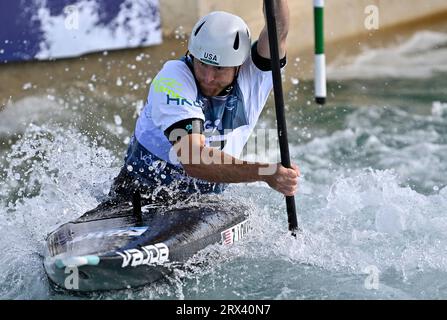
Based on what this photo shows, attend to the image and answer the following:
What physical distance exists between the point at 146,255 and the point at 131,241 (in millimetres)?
112

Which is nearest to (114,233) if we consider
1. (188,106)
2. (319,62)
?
(188,106)

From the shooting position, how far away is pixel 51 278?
11.7 feet

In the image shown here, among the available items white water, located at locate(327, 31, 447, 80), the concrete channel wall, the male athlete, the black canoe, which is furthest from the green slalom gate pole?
white water, located at locate(327, 31, 447, 80)

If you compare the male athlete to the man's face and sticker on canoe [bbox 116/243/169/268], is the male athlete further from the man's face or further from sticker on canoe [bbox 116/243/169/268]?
sticker on canoe [bbox 116/243/169/268]

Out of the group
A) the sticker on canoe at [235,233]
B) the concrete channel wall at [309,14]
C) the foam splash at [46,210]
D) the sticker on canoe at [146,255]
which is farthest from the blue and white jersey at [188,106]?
the concrete channel wall at [309,14]

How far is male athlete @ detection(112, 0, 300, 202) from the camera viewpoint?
381 cm

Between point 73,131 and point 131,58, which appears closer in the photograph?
point 73,131

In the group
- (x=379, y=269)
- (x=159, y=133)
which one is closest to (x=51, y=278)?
(x=159, y=133)

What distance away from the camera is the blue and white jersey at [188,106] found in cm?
392

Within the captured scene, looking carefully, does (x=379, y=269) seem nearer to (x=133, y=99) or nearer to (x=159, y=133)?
(x=159, y=133)

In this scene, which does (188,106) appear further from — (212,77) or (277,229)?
(277,229)

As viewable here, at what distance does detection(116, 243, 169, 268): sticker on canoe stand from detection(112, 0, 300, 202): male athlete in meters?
0.43

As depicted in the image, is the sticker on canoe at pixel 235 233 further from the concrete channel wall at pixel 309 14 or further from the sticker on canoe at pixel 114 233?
the concrete channel wall at pixel 309 14
